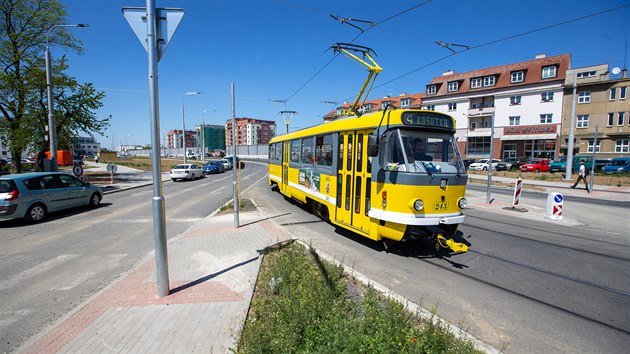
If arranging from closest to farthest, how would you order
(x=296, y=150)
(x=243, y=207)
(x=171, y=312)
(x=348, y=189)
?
(x=171, y=312) → (x=348, y=189) → (x=296, y=150) → (x=243, y=207)

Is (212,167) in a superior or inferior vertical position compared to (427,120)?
inferior

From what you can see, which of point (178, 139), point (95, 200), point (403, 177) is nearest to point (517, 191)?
point (403, 177)

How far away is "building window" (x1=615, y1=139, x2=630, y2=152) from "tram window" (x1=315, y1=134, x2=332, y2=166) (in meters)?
47.8

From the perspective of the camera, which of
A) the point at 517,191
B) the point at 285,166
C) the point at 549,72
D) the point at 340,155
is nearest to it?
the point at 340,155

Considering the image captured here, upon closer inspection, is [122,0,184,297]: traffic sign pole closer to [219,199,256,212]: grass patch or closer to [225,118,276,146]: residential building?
[219,199,256,212]: grass patch

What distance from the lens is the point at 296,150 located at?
39.2 feet

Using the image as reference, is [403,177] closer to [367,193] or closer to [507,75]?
Result: [367,193]

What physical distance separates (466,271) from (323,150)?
5091 mm

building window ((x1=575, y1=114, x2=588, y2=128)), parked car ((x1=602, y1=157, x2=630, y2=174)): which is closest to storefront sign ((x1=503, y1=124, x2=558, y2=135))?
building window ((x1=575, y1=114, x2=588, y2=128))

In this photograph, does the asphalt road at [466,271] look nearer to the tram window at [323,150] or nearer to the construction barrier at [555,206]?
the construction barrier at [555,206]

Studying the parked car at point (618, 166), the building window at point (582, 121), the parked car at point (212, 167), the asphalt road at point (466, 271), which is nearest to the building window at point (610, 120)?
the building window at point (582, 121)

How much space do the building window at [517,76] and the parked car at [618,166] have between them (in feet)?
55.3

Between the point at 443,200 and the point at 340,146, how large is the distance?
310cm

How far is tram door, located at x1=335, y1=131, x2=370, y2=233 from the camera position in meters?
7.01
